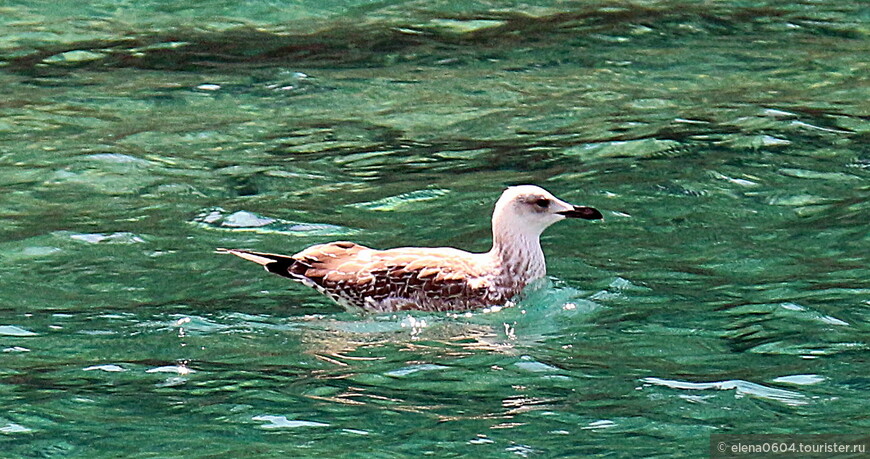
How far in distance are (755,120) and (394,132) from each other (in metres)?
3.02

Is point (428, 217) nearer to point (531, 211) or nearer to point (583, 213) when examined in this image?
point (531, 211)

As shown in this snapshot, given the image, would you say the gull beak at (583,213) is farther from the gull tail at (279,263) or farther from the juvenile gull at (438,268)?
the gull tail at (279,263)

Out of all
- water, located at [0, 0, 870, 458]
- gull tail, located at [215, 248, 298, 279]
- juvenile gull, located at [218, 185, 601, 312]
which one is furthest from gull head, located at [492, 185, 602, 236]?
gull tail, located at [215, 248, 298, 279]

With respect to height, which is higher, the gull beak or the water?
the gull beak

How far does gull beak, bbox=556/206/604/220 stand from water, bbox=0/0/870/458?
470mm

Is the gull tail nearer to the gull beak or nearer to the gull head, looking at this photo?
the gull head

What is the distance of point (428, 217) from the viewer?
11648 millimetres

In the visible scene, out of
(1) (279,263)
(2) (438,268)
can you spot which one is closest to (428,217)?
(2) (438,268)

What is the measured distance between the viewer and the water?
7.81 metres

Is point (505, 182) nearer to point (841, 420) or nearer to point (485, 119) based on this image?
point (485, 119)

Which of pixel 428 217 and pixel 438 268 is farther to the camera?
pixel 428 217

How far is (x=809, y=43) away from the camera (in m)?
16.2

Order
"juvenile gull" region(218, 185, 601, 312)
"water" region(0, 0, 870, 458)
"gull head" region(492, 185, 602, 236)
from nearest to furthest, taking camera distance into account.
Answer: "water" region(0, 0, 870, 458), "juvenile gull" region(218, 185, 601, 312), "gull head" region(492, 185, 602, 236)

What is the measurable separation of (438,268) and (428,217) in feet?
6.92
